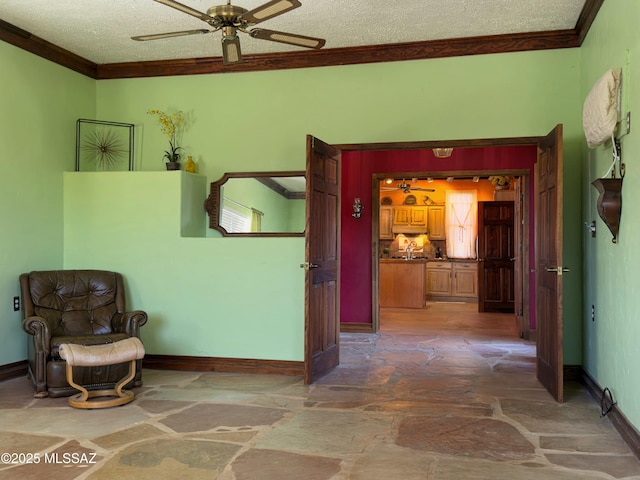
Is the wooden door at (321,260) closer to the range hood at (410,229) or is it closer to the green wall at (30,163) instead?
the green wall at (30,163)

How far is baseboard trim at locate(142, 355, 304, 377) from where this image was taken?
545cm

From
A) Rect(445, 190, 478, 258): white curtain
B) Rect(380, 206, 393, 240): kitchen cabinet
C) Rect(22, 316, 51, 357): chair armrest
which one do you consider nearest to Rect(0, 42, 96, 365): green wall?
Rect(22, 316, 51, 357): chair armrest

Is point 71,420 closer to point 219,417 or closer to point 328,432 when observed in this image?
point 219,417

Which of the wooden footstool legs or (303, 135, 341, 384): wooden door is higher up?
(303, 135, 341, 384): wooden door

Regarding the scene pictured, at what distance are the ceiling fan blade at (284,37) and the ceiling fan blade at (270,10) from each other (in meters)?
0.19

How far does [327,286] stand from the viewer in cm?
548

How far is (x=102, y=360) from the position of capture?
432cm

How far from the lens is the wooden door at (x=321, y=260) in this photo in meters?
4.98

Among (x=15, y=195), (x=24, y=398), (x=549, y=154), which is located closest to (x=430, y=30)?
(x=549, y=154)

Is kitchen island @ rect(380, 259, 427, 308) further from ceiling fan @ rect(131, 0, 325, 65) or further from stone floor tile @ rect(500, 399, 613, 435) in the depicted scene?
ceiling fan @ rect(131, 0, 325, 65)

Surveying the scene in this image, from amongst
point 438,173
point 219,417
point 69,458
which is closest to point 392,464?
point 219,417

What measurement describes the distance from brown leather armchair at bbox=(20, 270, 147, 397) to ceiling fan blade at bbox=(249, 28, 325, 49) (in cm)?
251

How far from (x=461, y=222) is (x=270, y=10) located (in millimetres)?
9994

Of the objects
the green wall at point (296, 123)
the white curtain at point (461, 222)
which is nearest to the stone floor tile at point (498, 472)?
the green wall at point (296, 123)
